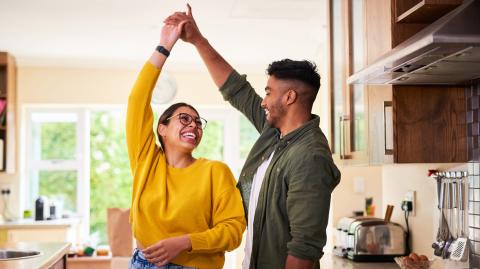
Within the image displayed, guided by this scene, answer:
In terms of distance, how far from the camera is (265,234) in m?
2.08

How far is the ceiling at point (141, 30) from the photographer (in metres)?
4.85

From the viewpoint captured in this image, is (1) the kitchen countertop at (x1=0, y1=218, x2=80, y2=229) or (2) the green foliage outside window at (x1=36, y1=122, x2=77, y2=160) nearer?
(1) the kitchen countertop at (x1=0, y1=218, x2=80, y2=229)

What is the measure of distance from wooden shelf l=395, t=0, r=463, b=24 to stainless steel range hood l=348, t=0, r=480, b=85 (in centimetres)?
9

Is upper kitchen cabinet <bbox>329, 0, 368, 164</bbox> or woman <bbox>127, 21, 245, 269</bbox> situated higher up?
upper kitchen cabinet <bbox>329, 0, 368, 164</bbox>

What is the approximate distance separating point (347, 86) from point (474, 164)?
750 mm

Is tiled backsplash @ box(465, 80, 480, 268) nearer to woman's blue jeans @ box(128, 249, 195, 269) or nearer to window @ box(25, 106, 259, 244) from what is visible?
woman's blue jeans @ box(128, 249, 195, 269)

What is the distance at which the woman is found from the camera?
2.15m

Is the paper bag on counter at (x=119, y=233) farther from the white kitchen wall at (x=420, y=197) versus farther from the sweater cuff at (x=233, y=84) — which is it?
the sweater cuff at (x=233, y=84)

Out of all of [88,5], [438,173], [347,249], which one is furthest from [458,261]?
[88,5]

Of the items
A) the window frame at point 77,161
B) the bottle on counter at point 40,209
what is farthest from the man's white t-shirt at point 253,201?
the window frame at point 77,161

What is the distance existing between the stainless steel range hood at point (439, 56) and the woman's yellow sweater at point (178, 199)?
658 millimetres

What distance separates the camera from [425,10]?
2318mm

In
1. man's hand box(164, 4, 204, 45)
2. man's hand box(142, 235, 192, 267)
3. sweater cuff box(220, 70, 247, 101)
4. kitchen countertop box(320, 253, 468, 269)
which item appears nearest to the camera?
man's hand box(142, 235, 192, 267)

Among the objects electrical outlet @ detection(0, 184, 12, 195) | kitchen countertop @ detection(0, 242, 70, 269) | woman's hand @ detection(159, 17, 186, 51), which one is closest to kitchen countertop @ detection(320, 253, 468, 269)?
kitchen countertop @ detection(0, 242, 70, 269)
